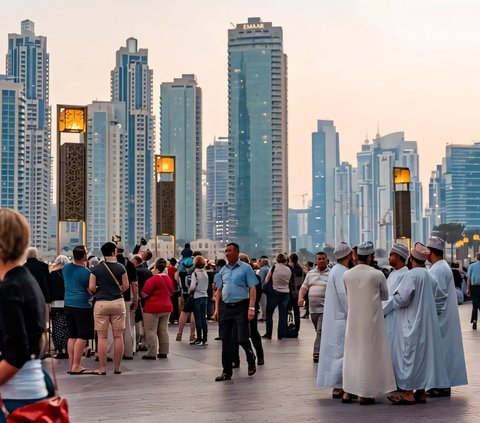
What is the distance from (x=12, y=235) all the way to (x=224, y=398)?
6499mm

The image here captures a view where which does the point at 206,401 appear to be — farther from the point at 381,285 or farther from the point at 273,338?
the point at 273,338

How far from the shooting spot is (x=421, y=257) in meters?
10.4

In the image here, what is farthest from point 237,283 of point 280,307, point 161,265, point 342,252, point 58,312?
point 280,307

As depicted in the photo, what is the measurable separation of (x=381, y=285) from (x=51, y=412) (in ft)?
20.3

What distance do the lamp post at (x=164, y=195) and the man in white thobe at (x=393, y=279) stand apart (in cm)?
2123

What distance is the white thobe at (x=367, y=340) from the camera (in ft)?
32.7

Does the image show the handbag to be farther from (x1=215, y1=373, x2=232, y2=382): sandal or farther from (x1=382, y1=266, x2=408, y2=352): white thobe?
(x1=215, y1=373, x2=232, y2=382): sandal

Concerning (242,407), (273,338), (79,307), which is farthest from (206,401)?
(273,338)

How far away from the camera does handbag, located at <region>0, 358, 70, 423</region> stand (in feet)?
14.2

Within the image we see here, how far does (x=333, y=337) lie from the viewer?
1066cm

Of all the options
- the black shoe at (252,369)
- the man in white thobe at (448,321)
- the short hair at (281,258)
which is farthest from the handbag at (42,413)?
the short hair at (281,258)

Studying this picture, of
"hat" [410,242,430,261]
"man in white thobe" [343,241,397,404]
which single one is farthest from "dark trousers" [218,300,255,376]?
"hat" [410,242,430,261]

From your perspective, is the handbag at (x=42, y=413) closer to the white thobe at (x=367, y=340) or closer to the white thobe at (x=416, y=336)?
the white thobe at (x=367, y=340)

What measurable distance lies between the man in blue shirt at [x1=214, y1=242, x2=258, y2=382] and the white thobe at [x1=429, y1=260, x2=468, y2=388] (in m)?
2.45
